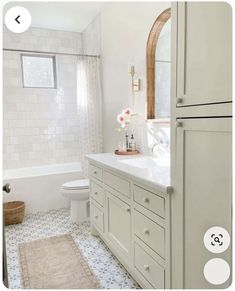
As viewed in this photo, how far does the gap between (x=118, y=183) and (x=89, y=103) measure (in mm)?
1664

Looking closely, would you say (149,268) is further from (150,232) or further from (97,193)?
(97,193)

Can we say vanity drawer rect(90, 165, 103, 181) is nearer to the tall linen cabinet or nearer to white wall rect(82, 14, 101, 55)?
the tall linen cabinet

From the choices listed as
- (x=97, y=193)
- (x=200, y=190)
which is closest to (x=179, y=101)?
(x=200, y=190)

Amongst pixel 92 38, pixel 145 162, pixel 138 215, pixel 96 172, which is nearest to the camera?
pixel 138 215

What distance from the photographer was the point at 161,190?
4.27 ft

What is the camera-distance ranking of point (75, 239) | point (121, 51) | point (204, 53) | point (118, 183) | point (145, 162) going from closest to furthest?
point (204, 53)
point (118, 183)
point (145, 162)
point (75, 239)
point (121, 51)

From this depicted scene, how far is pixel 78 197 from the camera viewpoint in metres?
2.85

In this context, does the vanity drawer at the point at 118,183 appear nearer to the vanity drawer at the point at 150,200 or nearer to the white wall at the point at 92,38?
the vanity drawer at the point at 150,200

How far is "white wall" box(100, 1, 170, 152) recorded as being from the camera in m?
2.30

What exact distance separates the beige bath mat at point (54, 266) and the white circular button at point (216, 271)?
3.21ft

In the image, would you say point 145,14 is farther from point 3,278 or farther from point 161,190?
point 3,278

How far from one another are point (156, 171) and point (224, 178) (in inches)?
27.2

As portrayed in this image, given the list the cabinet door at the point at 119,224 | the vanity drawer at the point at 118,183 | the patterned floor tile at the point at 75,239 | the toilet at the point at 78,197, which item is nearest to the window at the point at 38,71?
the toilet at the point at 78,197

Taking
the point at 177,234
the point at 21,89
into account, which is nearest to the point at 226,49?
the point at 177,234
